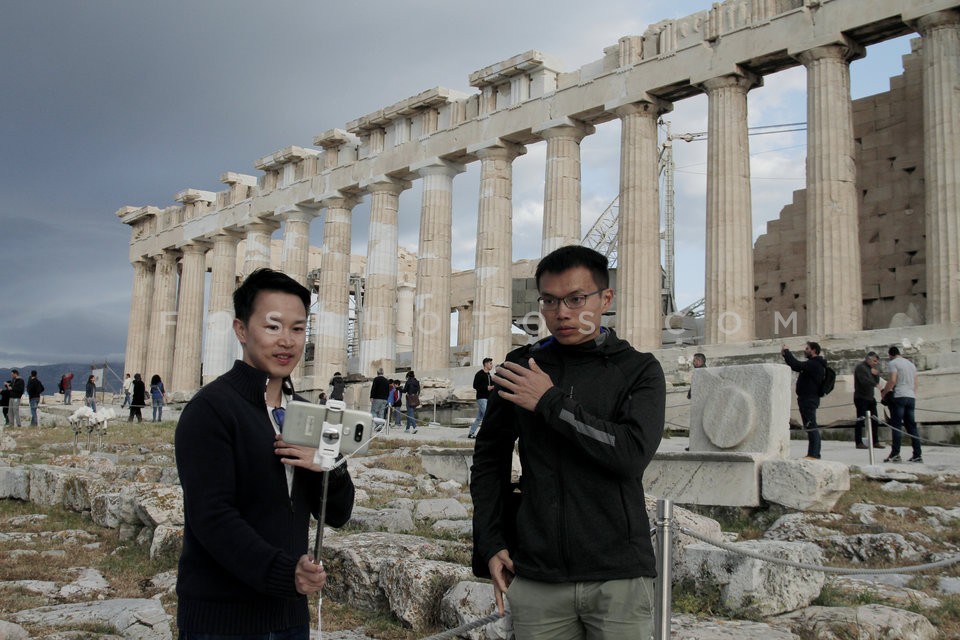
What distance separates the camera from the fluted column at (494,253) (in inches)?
1108

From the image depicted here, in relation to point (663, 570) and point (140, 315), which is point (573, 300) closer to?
point (663, 570)

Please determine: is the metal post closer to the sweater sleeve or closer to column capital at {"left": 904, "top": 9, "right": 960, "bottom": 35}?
the sweater sleeve

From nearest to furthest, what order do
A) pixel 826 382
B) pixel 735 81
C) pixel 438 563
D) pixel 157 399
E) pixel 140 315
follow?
pixel 438 563, pixel 826 382, pixel 735 81, pixel 157 399, pixel 140 315

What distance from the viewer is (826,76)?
2152 cm

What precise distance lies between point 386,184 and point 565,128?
849cm

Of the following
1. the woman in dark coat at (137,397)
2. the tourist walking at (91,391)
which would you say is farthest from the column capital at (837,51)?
the tourist walking at (91,391)

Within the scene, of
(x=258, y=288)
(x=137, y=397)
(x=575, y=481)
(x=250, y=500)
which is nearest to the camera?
(x=250, y=500)

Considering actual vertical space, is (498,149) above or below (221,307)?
above

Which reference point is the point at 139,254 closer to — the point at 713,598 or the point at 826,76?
the point at 826,76

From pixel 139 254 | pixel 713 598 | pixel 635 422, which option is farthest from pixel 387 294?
pixel 635 422

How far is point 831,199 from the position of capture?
2123 centimetres

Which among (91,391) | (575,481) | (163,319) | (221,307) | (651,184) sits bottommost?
(575,481)

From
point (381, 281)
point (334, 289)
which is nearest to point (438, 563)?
point (381, 281)

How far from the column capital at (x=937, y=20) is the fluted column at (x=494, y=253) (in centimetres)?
1245
